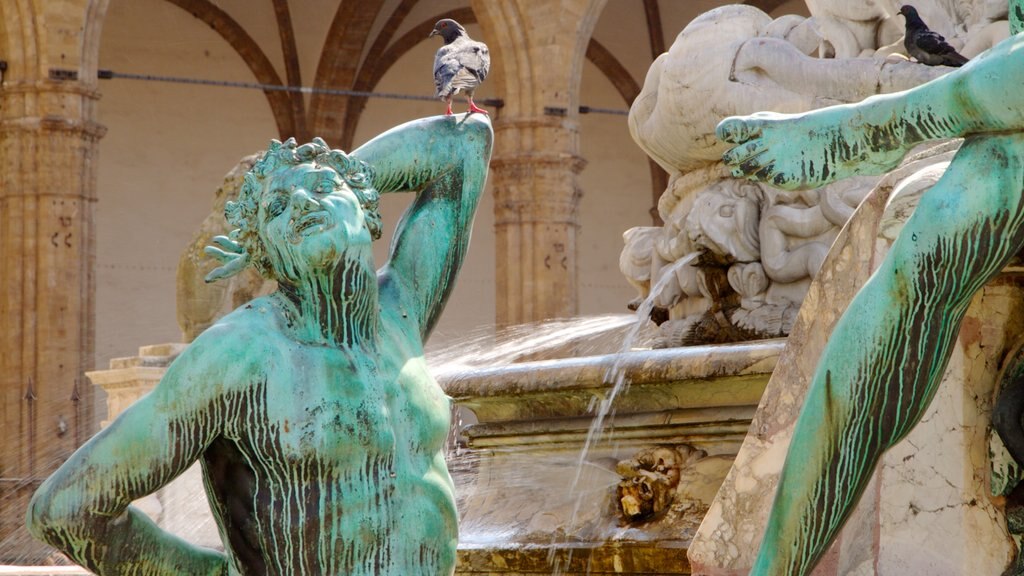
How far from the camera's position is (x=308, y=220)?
1.90 m

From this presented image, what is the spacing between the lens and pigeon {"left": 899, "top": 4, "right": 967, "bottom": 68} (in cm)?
352

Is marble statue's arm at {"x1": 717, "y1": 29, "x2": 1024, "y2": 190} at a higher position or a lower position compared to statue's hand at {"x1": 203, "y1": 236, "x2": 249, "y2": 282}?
higher

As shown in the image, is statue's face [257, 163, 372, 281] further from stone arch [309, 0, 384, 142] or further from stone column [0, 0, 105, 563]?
stone arch [309, 0, 384, 142]

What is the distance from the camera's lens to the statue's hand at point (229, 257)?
1.97 meters

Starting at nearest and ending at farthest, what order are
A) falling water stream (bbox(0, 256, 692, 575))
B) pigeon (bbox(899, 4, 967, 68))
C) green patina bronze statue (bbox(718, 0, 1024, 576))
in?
green patina bronze statue (bbox(718, 0, 1024, 576)) < pigeon (bbox(899, 4, 967, 68)) < falling water stream (bbox(0, 256, 692, 575))

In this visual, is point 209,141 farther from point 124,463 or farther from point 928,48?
point 124,463

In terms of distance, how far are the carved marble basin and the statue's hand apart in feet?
5.51

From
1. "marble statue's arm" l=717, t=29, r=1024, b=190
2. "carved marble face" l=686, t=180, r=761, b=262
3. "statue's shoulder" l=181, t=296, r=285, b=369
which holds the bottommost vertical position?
"statue's shoulder" l=181, t=296, r=285, b=369

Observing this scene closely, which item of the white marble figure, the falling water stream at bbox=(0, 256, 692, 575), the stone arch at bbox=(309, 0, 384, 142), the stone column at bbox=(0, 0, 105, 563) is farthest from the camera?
the stone arch at bbox=(309, 0, 384, 142)

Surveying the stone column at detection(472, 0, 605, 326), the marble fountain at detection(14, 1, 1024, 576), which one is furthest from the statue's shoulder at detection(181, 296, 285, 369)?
the stone column at detection(472, 0, 605, 326)

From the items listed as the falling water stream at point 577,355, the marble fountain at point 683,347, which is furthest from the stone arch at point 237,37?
the marble fountain at point 683,347

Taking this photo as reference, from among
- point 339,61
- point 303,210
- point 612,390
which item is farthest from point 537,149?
point 303,210

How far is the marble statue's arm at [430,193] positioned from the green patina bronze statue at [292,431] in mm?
112

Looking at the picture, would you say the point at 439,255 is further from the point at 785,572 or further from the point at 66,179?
the point at 66,179
